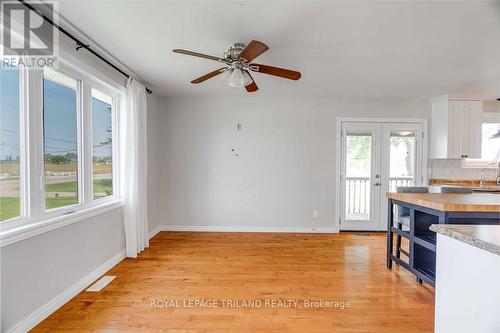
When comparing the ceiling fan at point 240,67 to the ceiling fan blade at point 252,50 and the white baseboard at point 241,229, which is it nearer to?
the ceiling fan blade at point 252,50

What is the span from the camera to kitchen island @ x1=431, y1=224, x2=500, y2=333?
0.91 meters

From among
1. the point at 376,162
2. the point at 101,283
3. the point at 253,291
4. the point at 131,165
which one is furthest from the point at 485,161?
the point at 101,283

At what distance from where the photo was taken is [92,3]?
172 cm

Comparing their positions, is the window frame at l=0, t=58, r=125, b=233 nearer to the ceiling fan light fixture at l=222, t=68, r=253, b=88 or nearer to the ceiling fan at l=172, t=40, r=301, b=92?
the ceiling fan at l=172, t=40, r=301, b=92

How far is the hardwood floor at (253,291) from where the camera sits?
1.84 meters

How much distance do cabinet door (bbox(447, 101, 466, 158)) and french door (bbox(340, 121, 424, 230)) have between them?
0.43 metres

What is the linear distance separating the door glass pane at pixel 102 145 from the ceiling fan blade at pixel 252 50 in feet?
6.33

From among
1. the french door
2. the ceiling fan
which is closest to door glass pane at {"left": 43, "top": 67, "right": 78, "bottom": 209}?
the ceiling fan

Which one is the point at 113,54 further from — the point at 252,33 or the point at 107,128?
the point at 252,33

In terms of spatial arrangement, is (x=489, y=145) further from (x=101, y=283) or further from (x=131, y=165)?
(x=101, y=283)

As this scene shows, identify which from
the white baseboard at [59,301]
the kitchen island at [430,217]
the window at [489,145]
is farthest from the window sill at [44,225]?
the window at [489,145]

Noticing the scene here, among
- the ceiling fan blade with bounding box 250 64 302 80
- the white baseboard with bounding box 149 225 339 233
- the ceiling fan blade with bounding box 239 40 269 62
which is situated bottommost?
the white baseboard with bounding box 149 225 339 233

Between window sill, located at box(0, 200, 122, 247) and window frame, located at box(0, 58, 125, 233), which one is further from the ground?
window frame, located at box(0, 58, 125, 233)

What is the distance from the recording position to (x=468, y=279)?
1020mm
